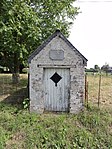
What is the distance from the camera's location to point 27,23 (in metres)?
15.7

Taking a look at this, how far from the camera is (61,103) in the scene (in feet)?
40.8

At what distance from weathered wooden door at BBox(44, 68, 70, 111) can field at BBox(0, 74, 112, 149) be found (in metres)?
0.59

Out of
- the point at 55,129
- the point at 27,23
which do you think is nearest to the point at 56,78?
the point at 55,129

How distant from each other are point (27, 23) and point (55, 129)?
24.4ft

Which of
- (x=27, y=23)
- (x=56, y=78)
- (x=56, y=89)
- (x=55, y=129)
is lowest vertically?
(x=55, y=129)

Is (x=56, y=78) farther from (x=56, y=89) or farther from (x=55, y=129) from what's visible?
(x=55, y=129)

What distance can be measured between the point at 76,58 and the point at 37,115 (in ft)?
9.87

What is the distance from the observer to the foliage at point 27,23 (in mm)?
15500

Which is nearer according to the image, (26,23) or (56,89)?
(56,89)

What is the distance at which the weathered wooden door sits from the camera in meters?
12.3

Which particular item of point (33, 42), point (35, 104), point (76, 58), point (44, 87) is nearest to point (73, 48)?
point (76, 58)

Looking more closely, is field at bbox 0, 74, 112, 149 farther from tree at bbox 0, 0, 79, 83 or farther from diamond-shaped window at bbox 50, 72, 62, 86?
tree at bbox 0, 0, 79, 83

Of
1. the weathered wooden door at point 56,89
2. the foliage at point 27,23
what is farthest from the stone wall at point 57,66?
the foliage at point 27,23

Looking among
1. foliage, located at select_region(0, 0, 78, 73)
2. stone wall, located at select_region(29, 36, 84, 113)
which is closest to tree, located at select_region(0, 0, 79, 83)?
foliage, located at select_region(0, 0, 78, 73)
